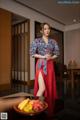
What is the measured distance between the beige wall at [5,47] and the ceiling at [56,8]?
690 mm

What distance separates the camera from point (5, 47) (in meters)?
4.71

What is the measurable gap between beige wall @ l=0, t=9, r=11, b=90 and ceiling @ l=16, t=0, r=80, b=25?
690 mm

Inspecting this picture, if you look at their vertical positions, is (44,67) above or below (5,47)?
below

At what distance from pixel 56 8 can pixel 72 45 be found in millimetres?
2501

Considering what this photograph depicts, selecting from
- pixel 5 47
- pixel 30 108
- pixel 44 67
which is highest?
pixel 5 47

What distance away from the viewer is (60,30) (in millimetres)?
7445

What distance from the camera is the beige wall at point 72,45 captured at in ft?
23.9

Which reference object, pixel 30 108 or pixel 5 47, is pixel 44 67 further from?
pixel 5 47

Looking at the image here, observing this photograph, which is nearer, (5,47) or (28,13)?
(5,47)


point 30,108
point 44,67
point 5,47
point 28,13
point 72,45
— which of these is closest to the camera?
point 30,108

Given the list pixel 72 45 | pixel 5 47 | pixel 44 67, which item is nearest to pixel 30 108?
pixel 44 67

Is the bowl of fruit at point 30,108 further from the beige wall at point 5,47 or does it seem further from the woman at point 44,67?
the beige wall at point 5,47

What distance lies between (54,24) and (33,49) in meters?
4.94

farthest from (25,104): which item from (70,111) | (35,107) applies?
(70,111)
